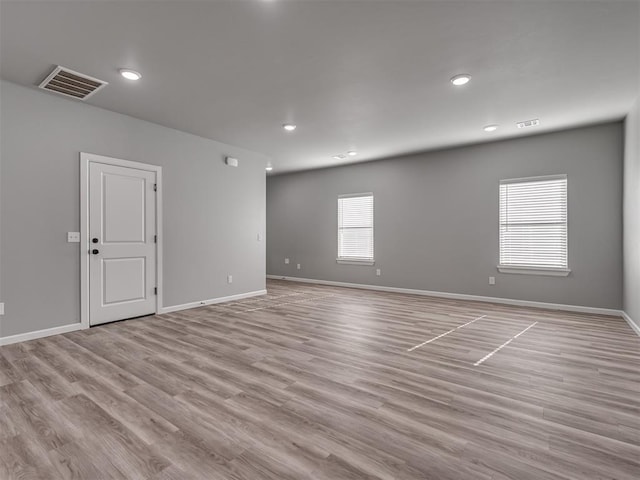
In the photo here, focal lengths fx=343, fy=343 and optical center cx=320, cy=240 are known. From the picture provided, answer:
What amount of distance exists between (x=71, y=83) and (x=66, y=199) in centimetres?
128

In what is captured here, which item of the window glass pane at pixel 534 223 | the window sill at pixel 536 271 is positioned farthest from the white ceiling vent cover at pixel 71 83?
the window sill at pixel 536 271

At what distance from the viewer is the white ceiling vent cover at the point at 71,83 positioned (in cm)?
337

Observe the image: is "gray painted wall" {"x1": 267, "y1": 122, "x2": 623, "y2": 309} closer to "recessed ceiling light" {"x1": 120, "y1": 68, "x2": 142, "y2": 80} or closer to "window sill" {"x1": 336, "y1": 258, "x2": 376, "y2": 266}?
"window sill" {"x1": 336, "y1": 258, "x2": 376, "y2": 266}

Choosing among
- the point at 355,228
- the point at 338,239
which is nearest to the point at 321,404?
the point at 355,228

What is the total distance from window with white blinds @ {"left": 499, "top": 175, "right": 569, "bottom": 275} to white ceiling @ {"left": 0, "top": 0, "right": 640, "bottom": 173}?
1.01 meters

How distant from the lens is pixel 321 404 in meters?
2.27

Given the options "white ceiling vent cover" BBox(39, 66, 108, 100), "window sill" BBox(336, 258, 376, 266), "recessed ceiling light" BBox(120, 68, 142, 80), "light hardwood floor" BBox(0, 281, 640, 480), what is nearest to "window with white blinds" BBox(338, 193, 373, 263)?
"window sill" BBox(336, 258, 376, 266)

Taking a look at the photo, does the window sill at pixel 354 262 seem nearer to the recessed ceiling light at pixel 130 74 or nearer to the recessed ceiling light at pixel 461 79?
the recessed ceiling light at pixel 461 79

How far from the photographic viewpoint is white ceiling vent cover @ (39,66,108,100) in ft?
11.0

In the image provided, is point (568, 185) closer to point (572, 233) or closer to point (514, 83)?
point (572, 233)

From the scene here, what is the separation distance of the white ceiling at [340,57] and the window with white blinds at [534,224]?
1014mm

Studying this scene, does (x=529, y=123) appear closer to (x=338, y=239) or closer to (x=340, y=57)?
(x=340, y=57)

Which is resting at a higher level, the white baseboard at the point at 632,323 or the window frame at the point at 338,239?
the window frame at the point at 338,239

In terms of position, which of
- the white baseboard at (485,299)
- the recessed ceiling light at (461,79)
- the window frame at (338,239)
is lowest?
the white baseboard at (485,299)
